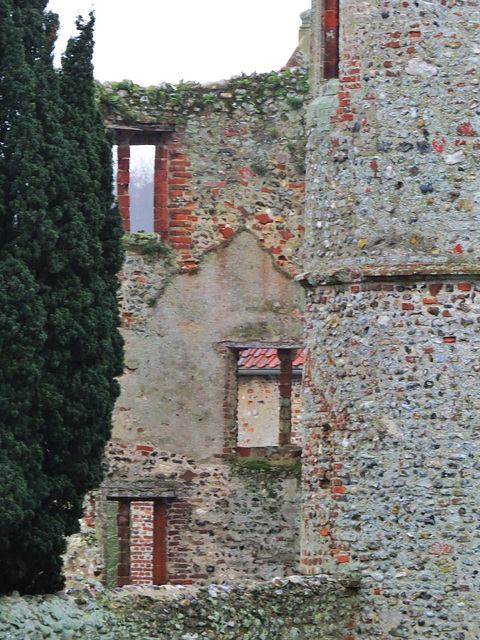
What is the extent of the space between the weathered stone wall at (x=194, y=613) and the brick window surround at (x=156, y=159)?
6.23 m

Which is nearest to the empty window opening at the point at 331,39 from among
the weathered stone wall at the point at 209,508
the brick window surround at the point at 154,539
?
the weathered stone wall at the point at 209,508

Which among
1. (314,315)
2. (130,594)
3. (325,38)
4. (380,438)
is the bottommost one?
(130,594)

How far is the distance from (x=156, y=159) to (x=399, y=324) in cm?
573

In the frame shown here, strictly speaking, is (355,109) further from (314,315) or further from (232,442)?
(232,442)

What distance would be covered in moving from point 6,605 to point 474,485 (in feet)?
12.6

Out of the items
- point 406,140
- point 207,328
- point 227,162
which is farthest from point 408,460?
point 227,162

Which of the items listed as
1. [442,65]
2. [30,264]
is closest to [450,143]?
[442,65]

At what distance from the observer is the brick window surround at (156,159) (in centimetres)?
1772

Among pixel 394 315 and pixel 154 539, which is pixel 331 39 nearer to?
pixel 394 315

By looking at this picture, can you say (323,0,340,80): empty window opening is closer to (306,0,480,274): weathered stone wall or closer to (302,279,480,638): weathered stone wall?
(306,0,480,274): weathered stone wall

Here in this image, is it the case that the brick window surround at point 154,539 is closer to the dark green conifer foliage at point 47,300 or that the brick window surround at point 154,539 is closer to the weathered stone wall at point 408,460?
the weathered stone wall at point 408,460

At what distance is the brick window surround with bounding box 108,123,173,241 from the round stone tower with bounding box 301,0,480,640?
4556mm

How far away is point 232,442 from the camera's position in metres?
17.6

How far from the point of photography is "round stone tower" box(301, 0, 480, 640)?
41.4ft
